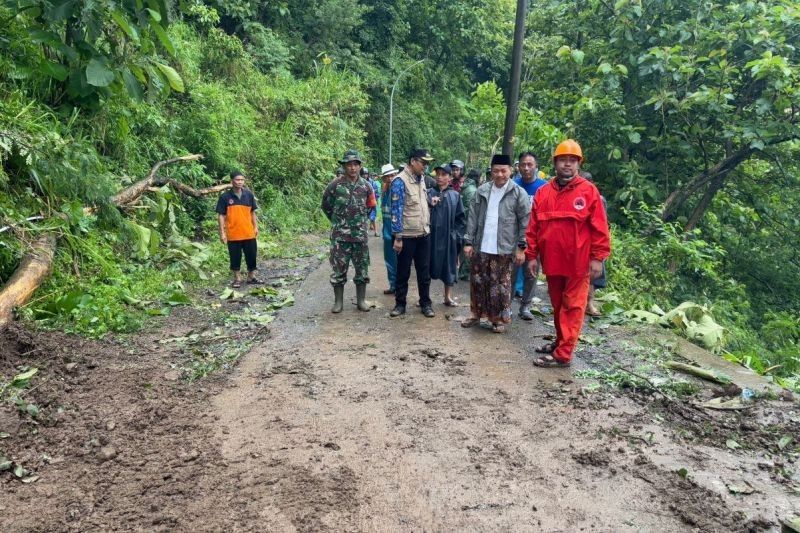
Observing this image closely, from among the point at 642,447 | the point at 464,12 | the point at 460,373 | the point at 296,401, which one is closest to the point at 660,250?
the point at 460,373

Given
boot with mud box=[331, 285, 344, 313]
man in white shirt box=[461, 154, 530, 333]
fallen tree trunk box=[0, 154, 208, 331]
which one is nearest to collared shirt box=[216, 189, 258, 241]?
fallen tree trunk box=[0, 154, 208, 331]

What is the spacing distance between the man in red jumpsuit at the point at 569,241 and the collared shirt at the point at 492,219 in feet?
3.22

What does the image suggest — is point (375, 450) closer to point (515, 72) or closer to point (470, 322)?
point (470, 322)

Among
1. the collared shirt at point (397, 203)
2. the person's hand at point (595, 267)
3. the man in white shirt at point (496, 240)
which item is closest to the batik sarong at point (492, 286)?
the man in white shirt at point (496, 240)

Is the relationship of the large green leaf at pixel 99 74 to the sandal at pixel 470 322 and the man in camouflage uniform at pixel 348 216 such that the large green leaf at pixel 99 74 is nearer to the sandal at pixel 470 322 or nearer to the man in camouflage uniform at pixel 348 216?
the man in camouflage uniform at pixel 348 216

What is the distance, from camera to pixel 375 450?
350cm

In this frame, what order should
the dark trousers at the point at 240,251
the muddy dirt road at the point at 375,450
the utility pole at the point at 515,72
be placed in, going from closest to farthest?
the muddy dirt road at the point at 375,450 → the dark trousers at the point at 240,251 → the utility pole at the point at 515,72

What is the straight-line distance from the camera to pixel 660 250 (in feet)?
30.7

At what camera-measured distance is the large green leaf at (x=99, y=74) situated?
17.6 feet

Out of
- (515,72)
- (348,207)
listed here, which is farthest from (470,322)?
(515,72)

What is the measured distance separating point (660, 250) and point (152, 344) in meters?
7.68

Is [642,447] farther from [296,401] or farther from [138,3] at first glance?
[138,3]

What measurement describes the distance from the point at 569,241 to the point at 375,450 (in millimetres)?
2592

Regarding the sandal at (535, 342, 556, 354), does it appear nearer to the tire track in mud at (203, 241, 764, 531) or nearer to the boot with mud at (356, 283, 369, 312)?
the tire track in mud at (203, 241, 764, 531)
